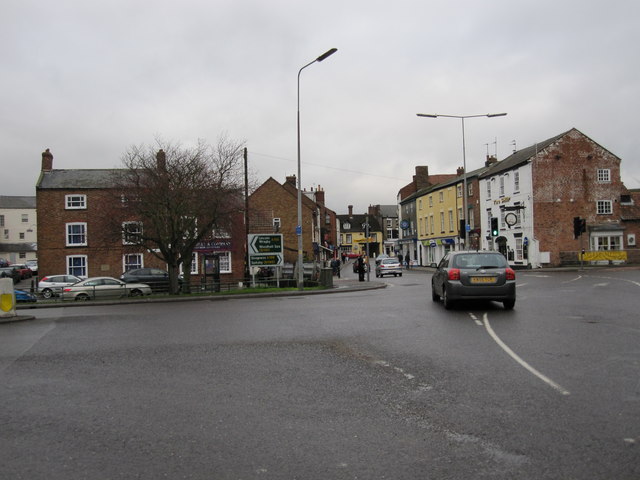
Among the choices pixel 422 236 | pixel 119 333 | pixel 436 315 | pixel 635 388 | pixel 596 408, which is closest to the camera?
pixel 596 408

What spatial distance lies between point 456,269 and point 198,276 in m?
32.2

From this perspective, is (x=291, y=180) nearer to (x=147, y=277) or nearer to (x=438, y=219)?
(x=438, y=219)

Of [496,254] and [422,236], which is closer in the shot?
[496,254]

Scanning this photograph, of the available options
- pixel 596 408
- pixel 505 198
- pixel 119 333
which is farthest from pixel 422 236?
pixel 596 408

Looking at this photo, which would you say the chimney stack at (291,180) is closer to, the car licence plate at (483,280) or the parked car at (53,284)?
the parked car at (53,284)

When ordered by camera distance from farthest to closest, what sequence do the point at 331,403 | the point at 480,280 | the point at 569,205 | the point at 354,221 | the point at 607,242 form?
the point at 354,221 → the point at 607,242 → the point at 569,205 → the point at 480,280 → the point at 331,403

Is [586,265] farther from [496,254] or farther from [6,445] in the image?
[6,445]

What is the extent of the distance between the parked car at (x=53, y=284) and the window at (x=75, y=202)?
973cm

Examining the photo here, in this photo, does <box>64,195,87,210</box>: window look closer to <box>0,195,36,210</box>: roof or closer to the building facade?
the building facade

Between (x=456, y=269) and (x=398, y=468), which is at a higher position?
(x=456, y=269)

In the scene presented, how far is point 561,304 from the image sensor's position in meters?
14.2

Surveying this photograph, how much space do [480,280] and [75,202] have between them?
3726cm

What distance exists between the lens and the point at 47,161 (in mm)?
44344

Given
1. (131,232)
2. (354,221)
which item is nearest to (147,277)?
(131,232)
